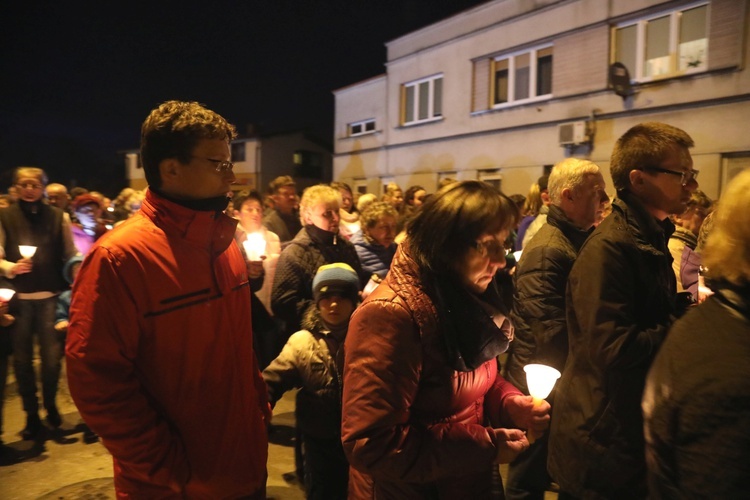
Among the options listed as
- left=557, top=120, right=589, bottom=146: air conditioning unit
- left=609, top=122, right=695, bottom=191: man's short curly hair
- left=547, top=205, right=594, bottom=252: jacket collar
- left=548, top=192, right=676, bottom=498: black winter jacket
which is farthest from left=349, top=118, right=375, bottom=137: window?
left=548, top=192, right=676, bottom=498: black winter jacket

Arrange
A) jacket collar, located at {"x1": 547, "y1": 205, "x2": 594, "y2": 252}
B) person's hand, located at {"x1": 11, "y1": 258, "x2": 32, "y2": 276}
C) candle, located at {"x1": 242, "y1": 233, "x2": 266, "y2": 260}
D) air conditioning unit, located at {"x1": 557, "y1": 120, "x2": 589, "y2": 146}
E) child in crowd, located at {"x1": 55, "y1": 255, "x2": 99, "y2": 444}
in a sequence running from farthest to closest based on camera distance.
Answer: air conditioning unit, located at {"x1": 557, "y1": 120, "x2": 589, "y2": 146} < child in crowd, located at {"x1": 55, "y1": 255, "x2": 99, "y2": 444} < person's hand, located at {"x1": 11, "y1": 258, "x2": 32, "y2": 276} < candle, located at {"x1": 242, "y1": 233, "x2": 266, "y2": 260} < jacket collar, located at {"x1": 547, "y1": 205, "x2": 594, "y2": 252}

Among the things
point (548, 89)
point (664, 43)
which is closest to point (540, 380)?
point (664, 43)

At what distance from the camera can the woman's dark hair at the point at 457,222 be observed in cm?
191

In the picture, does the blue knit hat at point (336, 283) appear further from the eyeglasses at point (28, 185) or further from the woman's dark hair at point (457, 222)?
the eyeglasses at point (28, 185)

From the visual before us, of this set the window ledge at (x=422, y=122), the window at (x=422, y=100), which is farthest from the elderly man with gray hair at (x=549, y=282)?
the window at (x=422, y=100)

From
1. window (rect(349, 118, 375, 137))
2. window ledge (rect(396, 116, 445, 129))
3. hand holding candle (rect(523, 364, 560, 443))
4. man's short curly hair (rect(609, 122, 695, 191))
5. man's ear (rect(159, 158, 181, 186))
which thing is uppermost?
window (rect(349, 118, 375, 137))

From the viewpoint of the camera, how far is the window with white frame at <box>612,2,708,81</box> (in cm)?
1194

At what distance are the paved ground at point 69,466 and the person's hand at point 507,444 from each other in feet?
9.24

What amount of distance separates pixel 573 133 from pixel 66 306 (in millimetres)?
12249

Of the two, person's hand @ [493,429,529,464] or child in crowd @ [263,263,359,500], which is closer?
person's hand @ [493,429,529,464]

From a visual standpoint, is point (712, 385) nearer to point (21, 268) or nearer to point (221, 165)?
point (221, 165)

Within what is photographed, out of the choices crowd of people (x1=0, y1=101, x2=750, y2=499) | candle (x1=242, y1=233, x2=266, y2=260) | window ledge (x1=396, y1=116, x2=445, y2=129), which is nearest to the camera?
crowd of people (x1=0, y1=101, x2=750, y2=499)

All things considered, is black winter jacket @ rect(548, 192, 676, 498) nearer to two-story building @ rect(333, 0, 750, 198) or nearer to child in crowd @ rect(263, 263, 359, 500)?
child in crowd @ rect(263, 263, 359, 500)

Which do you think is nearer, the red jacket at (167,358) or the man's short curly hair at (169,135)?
the red jacket at (167,358)
